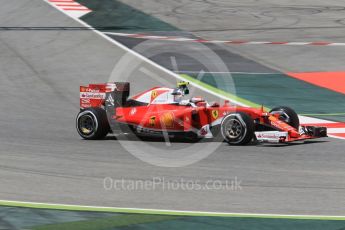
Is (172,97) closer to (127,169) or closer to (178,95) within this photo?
(178,95)

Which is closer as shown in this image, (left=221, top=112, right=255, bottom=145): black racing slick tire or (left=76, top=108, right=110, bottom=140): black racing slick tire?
(left=221, top=112, right=255, bottom=145): black racing slick tire

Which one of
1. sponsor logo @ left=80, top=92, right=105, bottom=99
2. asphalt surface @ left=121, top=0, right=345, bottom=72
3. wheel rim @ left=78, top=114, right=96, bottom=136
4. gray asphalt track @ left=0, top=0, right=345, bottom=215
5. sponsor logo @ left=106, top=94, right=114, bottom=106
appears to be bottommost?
gray asphalt track @ left=0, top=0, right=345, bottom=215

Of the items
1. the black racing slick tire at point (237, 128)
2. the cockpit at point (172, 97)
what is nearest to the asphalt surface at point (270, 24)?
the cockpit at point (172, 97)

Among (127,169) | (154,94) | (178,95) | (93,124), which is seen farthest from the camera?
(93,124)

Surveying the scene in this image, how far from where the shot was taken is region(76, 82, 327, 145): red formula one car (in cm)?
1501

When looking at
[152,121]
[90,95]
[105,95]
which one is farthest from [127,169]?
[90,95]

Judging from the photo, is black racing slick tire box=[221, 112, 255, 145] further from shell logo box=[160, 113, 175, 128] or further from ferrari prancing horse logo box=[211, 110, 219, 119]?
shell logo box=[160, 113, 175, 128]

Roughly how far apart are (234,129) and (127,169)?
116 inches

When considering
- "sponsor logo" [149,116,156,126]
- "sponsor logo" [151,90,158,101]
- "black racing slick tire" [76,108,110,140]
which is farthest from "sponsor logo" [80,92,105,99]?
"sponsor logo" [149,116,156,126]

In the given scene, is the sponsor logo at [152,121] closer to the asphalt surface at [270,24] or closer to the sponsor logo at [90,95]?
the sponsor logo at [90,95]

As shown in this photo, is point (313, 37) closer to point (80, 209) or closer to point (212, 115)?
point (212, 115)

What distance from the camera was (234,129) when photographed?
14961mm

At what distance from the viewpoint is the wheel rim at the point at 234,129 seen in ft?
48.6

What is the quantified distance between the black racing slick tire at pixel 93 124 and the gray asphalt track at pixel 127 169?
0.73 feet
